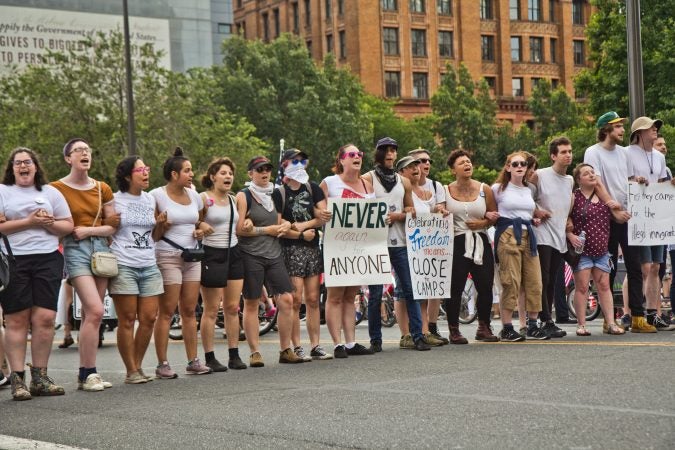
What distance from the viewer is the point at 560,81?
91.1m

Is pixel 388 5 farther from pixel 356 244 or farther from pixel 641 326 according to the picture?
pixel 356 244

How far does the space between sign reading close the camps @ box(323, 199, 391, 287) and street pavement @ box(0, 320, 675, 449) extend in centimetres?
87

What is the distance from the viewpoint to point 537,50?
299 ft

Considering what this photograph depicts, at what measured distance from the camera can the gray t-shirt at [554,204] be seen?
501 inches

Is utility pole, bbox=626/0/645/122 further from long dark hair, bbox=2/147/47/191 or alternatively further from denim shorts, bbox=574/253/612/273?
long dark hair, bbox=2/147/47/191

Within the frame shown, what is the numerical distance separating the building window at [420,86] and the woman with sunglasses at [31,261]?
252 feet

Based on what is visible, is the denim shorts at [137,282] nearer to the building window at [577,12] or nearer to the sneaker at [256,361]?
the sneaker at [256,361]

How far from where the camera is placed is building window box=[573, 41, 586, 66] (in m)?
92.4

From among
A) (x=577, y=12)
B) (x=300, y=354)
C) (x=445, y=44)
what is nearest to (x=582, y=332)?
(x=300, y=354)

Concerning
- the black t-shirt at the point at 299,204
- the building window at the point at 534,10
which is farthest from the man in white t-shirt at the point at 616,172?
the building window at the point at 534,10

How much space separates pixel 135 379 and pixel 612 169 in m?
5.41

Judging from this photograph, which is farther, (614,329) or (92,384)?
(614,329)

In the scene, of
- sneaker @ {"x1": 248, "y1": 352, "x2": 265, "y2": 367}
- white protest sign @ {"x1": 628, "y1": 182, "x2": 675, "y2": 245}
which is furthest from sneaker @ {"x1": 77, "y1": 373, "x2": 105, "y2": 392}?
white protest sign @ {"x1": 628, "y1": 182, "x2": 675, "y2": 245}

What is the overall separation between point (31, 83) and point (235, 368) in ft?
104
